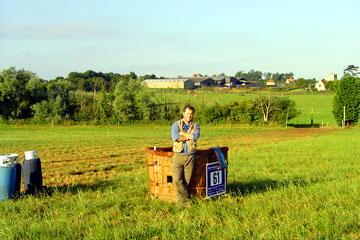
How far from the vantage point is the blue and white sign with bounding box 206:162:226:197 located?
7035 mm

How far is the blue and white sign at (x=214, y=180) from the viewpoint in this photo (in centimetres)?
704

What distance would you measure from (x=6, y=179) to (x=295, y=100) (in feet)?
302

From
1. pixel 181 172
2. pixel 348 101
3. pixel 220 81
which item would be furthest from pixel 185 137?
pixel 220 81

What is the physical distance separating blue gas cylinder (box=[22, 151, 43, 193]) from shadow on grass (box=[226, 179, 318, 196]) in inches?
166

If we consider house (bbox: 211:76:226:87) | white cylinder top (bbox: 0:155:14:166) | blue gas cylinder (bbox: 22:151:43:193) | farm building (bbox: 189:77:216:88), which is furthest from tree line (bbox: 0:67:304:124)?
house (bbox: 211:76:226:87)

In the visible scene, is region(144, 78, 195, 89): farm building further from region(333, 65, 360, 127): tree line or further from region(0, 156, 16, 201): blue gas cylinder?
region(0, 156, 16, 201): blue gas cylinder

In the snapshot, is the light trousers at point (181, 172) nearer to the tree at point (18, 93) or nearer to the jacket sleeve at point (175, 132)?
the jacket sleeve at point (175, 132)

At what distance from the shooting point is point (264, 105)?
6025cm

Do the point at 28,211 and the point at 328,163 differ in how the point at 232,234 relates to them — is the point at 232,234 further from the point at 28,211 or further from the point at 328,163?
the point at 328,163

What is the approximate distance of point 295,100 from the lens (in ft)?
308

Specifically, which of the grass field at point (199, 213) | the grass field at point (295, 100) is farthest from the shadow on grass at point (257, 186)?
the grass field at point (295, 100)

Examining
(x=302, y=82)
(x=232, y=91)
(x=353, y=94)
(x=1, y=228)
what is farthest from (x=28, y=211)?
(x=302, y=82)

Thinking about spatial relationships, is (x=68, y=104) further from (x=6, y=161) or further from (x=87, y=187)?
(x=6, y=161)

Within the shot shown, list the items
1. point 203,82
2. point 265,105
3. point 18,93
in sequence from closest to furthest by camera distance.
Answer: point 18,93
point 265,105
point 203,82
